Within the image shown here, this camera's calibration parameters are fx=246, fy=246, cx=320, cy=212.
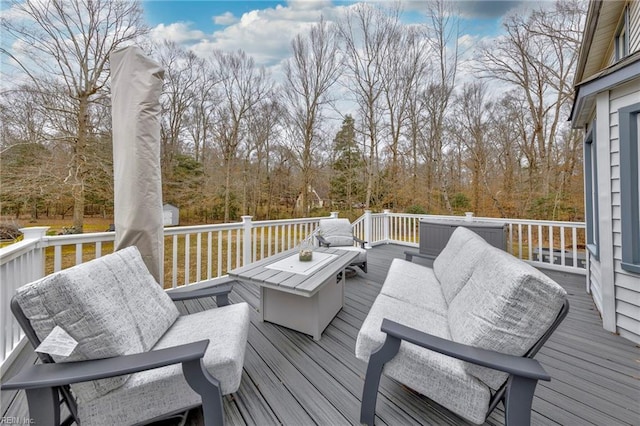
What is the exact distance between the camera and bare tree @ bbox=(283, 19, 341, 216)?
8977 mm

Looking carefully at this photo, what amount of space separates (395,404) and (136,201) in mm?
2595

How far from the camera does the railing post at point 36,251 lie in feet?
7.48

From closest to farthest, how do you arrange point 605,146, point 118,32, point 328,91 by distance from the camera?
point 605,146 → point 118,32 → point 328,91

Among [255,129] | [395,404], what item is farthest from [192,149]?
[395,404]

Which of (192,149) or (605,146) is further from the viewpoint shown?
(192,149)

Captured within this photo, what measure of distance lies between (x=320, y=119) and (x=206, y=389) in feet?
32.3

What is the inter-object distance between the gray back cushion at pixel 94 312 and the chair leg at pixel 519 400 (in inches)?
75.8

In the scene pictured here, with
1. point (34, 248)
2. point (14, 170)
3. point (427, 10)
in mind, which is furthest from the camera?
point (427, 10)

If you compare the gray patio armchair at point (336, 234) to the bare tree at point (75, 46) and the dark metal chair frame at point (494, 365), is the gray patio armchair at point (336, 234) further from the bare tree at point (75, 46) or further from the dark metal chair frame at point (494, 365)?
the bare tree at point (75, 46)

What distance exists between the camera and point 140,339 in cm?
147

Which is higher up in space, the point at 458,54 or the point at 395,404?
the point at 458,54

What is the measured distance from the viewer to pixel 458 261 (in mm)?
2311

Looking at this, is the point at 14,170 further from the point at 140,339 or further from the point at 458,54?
the point at 458,54

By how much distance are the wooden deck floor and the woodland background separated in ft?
25.6
